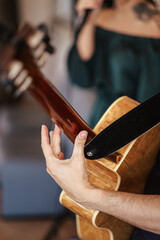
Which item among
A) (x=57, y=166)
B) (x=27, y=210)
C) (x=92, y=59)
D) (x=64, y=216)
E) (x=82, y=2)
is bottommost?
(x=64, y=216)

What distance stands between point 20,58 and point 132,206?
0.35 meters

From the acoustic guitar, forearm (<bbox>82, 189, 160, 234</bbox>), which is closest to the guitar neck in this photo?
the acoustic guitar

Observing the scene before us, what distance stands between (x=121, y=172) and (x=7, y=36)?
0.35 metres

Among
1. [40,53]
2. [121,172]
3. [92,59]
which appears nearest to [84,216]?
[121,172]

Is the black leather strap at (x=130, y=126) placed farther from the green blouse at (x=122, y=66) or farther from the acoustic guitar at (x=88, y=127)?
the green blouse at (x=122, y=66)

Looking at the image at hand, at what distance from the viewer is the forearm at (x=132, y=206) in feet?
1.71

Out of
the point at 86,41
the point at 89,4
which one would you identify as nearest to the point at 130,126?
the point at 89,4

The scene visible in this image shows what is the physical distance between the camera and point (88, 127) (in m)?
0.63

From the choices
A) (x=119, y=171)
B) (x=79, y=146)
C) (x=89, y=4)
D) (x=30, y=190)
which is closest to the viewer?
(x=79, y=146)

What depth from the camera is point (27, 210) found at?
61.5 inches

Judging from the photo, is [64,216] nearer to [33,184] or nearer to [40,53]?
[33,184]

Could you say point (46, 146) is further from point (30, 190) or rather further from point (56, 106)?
point (30, 190)

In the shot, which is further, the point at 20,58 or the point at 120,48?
the point at 120,48

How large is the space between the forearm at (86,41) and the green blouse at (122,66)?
2 cm
